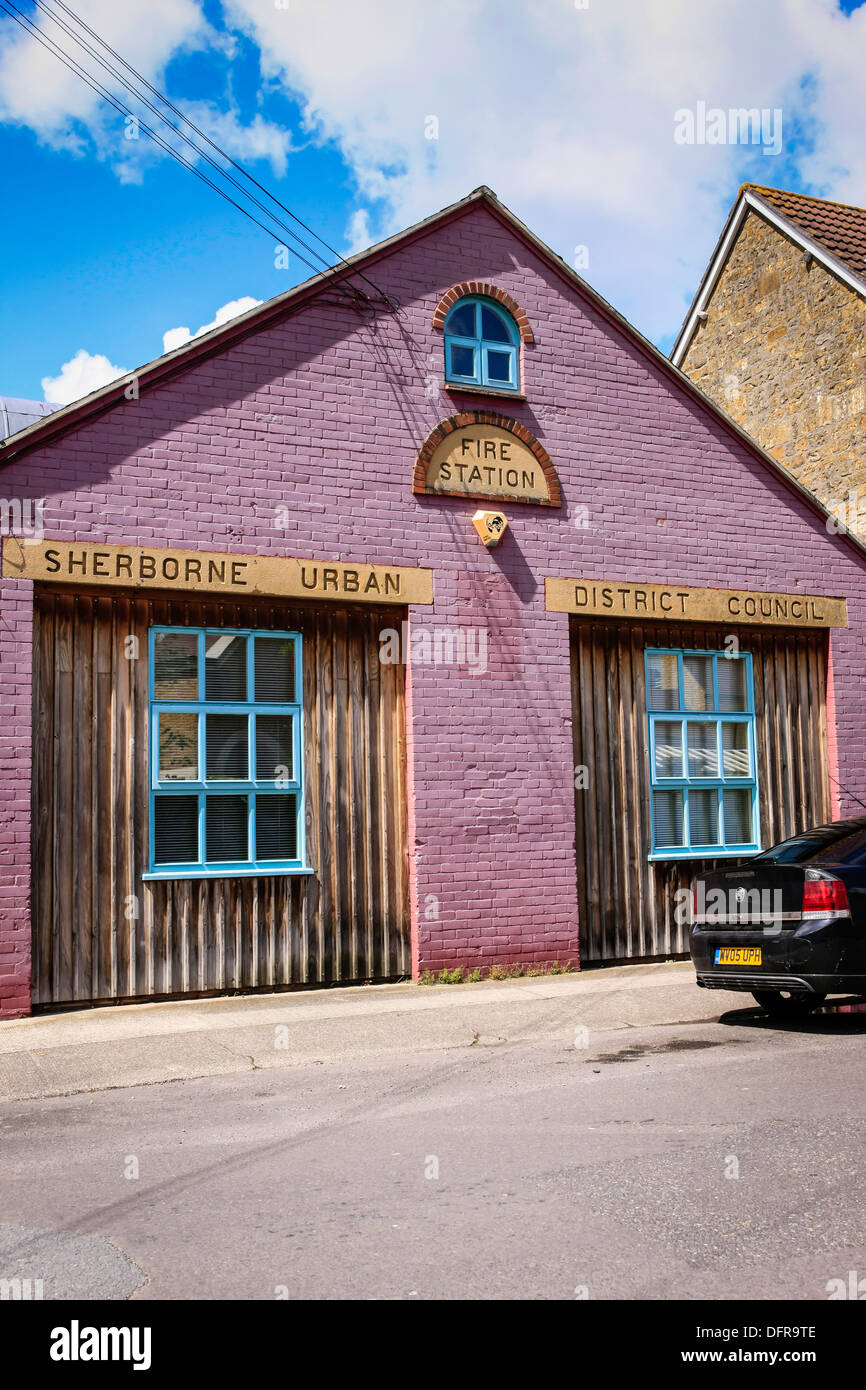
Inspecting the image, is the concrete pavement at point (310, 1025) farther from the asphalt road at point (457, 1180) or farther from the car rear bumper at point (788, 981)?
the car rear bumper at point (788, 981)

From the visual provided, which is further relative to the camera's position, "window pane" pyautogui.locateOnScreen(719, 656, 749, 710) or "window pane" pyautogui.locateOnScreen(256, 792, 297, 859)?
"window pane" pyautogui.locateOnScreen(719, 656, 749, 710)

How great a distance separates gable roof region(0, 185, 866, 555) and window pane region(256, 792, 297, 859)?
3414 mm

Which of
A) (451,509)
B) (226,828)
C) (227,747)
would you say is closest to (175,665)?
(227,747)

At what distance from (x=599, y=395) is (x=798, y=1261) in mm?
9660

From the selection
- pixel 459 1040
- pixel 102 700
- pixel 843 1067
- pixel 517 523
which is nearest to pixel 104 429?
pixel 102 700

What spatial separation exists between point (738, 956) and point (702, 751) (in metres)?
4.42

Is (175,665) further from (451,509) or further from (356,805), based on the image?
(451,509)

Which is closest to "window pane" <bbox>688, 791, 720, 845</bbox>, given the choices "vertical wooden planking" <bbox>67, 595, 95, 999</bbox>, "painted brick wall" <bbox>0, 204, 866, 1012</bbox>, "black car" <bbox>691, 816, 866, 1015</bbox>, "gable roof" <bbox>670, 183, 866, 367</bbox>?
"painted brick wall" <bbox>0, 204, 866, 1012</bbox>

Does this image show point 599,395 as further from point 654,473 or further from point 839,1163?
point 839,1163

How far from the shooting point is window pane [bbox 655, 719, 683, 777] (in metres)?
12.2

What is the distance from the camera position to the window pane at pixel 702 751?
12.4 m

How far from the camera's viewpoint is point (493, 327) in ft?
38.9

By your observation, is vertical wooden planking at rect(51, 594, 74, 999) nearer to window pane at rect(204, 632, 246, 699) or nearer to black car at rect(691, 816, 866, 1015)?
window pane at rect(204, 632, 246, 699)
